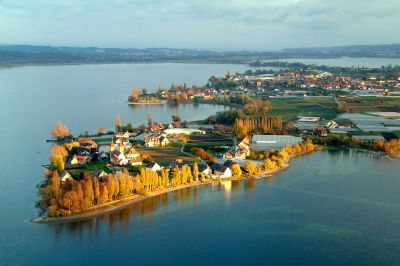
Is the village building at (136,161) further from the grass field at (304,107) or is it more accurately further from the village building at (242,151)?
the grass field at (304,107)

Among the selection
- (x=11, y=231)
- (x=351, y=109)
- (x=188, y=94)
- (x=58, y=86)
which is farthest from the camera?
(x=58, y=86)

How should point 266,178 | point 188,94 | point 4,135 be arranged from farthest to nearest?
1. point 188,94
2. point 4,135
3. point 266,178

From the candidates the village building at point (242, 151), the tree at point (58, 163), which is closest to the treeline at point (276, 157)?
the village building at point (242, 151)

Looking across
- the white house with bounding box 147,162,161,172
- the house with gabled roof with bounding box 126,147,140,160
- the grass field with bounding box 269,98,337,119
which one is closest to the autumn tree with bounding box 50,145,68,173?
the house with gabled roof with bounding box 126,147,140,160

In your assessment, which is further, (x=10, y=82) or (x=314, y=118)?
(x=10, y=82)

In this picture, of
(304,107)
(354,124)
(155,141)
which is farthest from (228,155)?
(304,107)

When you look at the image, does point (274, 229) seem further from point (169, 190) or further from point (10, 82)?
point (10, 82)

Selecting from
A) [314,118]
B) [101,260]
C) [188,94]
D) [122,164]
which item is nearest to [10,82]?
[188,94]
